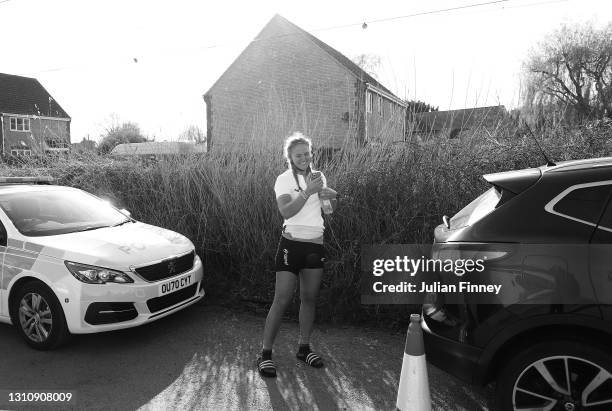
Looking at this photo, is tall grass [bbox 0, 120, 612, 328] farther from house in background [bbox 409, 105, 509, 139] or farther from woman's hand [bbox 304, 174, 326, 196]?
woman's hand [bbox 304, 174, 326, 196]

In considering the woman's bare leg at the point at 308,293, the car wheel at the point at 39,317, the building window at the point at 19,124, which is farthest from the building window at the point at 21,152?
the building window at the point at 19,124

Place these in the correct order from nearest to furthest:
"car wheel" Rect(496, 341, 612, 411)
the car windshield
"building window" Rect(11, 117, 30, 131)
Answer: "car wheel" Rect(496, 341, 612, 411), the car windshield, "building window" Rect(11, 117, 30, 131)

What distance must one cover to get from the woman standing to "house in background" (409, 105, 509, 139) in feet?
8.12

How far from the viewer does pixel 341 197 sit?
5.21 m

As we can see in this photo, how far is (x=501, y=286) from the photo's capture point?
242 cm

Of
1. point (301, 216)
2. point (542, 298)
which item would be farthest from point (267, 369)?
point (542, 298)

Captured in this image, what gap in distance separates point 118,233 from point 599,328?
4.17 meters

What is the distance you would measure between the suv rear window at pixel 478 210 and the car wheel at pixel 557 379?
77 cm

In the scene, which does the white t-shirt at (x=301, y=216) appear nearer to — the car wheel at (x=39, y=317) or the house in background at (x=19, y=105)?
the car wheel at (x=39, y=317)

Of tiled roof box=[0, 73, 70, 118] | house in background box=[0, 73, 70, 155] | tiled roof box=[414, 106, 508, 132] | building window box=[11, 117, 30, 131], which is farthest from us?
tiled roof box=[0, 73, 70, 118]

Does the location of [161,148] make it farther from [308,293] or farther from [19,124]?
[19,124]

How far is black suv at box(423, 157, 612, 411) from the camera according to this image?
88.7 inches

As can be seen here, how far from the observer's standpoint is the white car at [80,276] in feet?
12.7

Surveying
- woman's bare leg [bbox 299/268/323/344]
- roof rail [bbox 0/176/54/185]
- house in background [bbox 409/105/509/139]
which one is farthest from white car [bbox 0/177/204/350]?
house in background [bbox 409/105/509/139]
